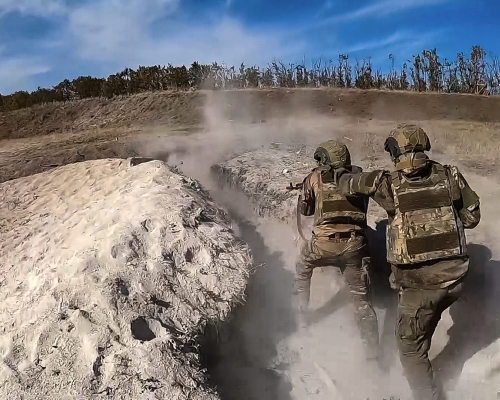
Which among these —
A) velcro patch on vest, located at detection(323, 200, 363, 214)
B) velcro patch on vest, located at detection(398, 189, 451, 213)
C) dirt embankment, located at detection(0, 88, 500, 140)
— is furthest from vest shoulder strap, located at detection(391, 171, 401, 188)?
dirt embankment, located at detection(0, 88, 500, 140)

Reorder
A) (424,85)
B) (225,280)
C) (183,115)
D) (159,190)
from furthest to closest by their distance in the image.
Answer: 1. (424,85)
2. (183,115)
3. (159,190)
4. (225,280)

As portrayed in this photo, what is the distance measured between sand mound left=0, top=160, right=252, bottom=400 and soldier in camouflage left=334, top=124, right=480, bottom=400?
1.42 metres

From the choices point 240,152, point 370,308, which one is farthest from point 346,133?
point 370,308

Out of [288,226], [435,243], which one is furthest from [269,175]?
[435,243]

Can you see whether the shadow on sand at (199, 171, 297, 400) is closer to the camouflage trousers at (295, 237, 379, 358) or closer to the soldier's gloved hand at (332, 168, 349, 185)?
the camouflage trousers at (295, 237, 379, 358)

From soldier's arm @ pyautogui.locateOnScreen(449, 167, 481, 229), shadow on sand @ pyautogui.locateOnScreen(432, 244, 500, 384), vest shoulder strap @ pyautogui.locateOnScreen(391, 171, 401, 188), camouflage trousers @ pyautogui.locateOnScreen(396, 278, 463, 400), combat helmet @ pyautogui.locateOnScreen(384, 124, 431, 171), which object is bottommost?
shadow on sand @ pyautogui.locateOnScreen(432, 244, 500, 384)

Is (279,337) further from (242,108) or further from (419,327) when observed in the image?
(242,108)

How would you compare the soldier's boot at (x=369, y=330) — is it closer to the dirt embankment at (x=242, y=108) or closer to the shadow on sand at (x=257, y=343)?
the shadow on sand at (x=257, y=343)

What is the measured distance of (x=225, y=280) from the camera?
14.6 ft

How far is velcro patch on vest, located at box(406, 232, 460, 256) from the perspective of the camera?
3.83 m

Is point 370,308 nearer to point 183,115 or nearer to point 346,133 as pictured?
point 346,133

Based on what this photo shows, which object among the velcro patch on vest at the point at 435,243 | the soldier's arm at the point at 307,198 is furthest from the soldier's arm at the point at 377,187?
the soldier's arm at the point at 307,198

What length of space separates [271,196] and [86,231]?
11.3 feet

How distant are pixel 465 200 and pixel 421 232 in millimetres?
428
